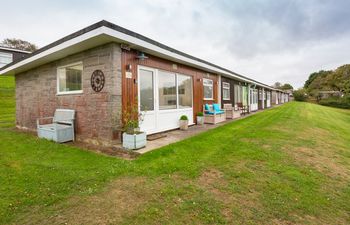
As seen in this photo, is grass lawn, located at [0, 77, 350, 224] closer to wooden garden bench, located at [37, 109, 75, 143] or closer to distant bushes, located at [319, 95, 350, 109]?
wooden garden bench, located at [37, 109, 75, 143]

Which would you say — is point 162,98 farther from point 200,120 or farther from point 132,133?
point 200,120

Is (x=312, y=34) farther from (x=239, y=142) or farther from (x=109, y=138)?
(x=109, y=138)

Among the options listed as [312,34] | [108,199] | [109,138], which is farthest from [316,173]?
[312,34]

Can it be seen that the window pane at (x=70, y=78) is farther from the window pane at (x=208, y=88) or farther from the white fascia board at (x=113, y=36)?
the window pane at (x=208, y=88)

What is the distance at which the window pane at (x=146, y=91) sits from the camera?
20.0 feet

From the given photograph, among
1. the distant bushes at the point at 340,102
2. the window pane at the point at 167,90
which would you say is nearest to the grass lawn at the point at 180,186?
the window pane at the point at 167,90

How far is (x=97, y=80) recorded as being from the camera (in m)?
5.32

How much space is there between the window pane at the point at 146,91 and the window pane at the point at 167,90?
502 millimetres

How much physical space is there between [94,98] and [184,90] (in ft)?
14.0

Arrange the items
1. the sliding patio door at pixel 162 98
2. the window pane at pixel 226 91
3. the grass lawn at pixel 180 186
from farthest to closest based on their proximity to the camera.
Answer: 1. the window pane at pixel 226 91
2. the sliding patio door at pixel 162 98
3. the grass lawn at pixel 180 186

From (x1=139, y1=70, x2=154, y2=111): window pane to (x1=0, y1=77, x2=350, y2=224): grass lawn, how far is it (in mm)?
1907

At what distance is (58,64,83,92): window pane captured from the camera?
6.02m

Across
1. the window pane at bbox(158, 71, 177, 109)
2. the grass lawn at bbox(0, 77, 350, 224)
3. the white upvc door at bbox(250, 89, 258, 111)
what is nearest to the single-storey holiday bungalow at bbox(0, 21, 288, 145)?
the window pane at bbox(158, 71, 177, 109)

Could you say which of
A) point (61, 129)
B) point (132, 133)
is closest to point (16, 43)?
point (61, 129)
